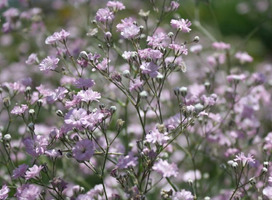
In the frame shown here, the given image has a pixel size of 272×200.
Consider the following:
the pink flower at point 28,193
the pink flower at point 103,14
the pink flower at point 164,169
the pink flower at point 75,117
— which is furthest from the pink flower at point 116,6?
the pink flower at point 28,193

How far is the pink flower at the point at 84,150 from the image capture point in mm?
2424

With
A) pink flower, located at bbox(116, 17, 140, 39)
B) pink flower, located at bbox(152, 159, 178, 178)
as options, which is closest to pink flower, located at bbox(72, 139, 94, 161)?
pink flower, located at bbox(152, 159, 178, 178)

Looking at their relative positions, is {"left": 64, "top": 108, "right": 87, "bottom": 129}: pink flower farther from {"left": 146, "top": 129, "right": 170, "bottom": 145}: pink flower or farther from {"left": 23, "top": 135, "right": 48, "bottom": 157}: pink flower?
{"left": 146, "top": 129, "right": 170, "bottom": 145}: pink flower

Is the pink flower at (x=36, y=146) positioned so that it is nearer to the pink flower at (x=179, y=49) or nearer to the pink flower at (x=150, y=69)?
the pink flower at (x=150, y=69)

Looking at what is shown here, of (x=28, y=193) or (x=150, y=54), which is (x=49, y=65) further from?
(x=28, y=193)

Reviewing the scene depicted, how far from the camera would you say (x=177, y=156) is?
17.0 feet

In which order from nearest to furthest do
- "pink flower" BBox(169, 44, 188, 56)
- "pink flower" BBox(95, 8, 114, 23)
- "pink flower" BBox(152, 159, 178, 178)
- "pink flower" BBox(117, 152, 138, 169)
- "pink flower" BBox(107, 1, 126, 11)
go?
"pink flower" BBox(152, 159, 178, 178)
"pink flower" BBox(117, 152, 138, 169)
"pink flower" BBox(169, 44, 188, 56)
"pink flower" BBox(95, 8, 114, 23)
"pink flower" BBox(107, 1, 126, 11)

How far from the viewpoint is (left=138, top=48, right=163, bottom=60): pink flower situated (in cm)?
259

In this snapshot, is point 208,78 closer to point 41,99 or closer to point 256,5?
point 41,99

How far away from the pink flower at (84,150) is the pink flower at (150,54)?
64cm

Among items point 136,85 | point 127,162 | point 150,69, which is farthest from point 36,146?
point 150,69

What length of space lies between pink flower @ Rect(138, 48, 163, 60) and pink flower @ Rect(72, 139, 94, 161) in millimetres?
643

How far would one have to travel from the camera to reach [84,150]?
2.48 metres

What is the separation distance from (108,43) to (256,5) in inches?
299
